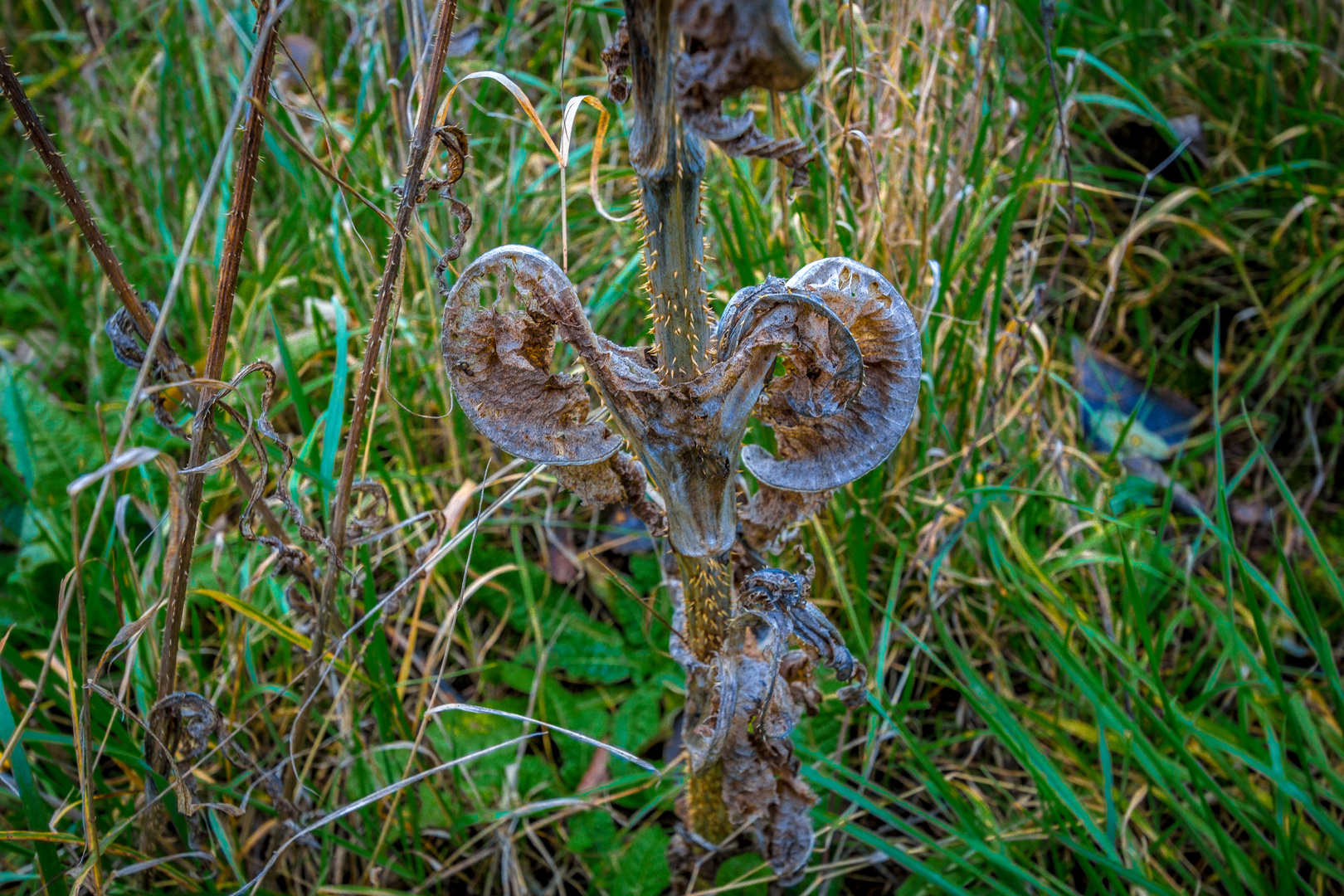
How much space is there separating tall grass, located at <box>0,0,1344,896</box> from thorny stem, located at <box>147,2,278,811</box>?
0.18 ft

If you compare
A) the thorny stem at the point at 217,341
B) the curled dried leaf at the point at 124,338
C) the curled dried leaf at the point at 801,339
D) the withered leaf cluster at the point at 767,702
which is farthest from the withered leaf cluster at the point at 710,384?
the curled dried leaf at the point at 124,338

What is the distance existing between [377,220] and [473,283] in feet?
3.29

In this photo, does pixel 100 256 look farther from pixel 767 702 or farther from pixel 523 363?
pixel 767 702

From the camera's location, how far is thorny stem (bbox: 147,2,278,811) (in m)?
0.99

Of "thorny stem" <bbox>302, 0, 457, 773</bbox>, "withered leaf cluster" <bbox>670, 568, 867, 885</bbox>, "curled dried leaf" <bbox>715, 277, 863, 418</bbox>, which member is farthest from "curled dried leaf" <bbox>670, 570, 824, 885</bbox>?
"thorny stem" <bbox>302, 0, 457, 773</bbox>

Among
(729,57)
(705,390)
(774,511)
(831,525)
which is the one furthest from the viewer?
(831,525)

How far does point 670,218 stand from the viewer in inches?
31.3

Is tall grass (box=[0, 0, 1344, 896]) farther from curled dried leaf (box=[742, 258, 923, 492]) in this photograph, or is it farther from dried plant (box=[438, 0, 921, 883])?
curled dried leaf (box=[742, 258, 923, 492])

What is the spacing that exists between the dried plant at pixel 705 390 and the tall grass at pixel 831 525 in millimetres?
174

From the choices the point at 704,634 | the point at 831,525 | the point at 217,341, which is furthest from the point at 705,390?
the point at 831,525

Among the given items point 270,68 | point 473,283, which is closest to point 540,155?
point 270,68

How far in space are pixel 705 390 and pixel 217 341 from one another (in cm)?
62

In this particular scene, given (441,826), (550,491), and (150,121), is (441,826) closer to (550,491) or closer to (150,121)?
(550,491)

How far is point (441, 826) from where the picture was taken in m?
1.49
